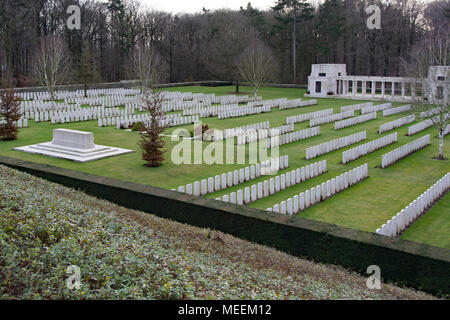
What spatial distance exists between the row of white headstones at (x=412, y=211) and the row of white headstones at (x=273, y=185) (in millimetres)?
4358

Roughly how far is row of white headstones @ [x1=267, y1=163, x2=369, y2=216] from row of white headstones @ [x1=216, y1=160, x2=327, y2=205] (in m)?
1.35

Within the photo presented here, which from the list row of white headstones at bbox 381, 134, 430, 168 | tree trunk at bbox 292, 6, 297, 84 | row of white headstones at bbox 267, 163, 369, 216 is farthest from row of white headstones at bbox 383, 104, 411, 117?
tree trunk at bbox 292, 6, 297, 84

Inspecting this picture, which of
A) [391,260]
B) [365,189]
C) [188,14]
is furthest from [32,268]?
[188,14]

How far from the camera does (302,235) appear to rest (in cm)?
1011

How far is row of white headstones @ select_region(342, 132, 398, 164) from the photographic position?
2102 centimetres

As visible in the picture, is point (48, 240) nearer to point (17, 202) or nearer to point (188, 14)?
point (17, 202)

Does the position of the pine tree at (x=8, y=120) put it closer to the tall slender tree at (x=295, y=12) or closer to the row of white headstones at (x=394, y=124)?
the row of white headstones at (x=394, y=124)

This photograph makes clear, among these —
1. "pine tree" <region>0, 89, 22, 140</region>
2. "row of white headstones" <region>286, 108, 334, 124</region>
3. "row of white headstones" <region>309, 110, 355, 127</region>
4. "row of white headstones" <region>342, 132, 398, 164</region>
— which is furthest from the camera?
"row of white headstones" <region>286, 108, 334, 124</region>

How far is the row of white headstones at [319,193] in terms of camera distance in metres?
13.5

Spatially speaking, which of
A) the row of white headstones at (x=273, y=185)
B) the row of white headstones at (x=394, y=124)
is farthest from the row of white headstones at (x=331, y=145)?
the row of white headstones at (x=394, y=124)

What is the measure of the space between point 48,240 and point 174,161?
42.6 feet

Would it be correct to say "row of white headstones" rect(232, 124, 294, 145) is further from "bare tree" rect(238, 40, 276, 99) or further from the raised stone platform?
"bare tree" rect(238, 40, 276, 99)

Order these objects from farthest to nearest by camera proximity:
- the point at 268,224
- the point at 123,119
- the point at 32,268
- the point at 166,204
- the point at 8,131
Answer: the point at 123,119 → the point at 8,131 → the point at 166,204 → the point at 268,224 → the point at 32,268

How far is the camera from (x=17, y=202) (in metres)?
9.12
